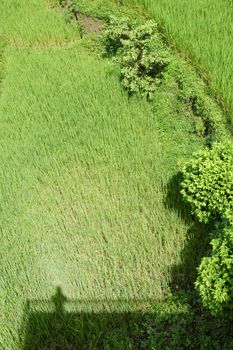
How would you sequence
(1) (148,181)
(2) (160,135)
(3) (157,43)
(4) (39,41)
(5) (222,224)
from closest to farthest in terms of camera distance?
(5) (222,224)
(1) (148,181)
(2) (160,135)
(3) (157,43)
(4) (39,41)

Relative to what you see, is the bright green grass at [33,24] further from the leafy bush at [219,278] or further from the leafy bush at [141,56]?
the leafy bush at [219,278]

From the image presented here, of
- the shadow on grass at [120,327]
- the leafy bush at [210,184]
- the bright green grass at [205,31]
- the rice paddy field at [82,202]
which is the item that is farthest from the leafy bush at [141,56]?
the shadow on grass at [120,327]

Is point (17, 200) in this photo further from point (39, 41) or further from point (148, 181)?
point (39, 41)

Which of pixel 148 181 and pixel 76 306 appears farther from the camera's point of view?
pixel 148 181

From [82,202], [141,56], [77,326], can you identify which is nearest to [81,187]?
[82,202]

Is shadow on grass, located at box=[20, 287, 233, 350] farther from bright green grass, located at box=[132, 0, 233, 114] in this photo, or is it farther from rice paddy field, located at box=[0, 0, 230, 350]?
bright green grass, located at box=[132, 0, 233, 114]

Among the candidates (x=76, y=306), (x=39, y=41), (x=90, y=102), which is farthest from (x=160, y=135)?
(x=39, y=41)

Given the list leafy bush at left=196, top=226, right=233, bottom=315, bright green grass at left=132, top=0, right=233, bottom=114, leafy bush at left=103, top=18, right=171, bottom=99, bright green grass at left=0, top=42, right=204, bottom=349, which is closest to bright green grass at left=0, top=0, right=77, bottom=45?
bright green grass at left=0, top=42, right=204, bottom=349

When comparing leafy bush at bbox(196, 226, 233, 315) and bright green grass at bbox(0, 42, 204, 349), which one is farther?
bright green grass at bbox(0, 42, 204, 349)
